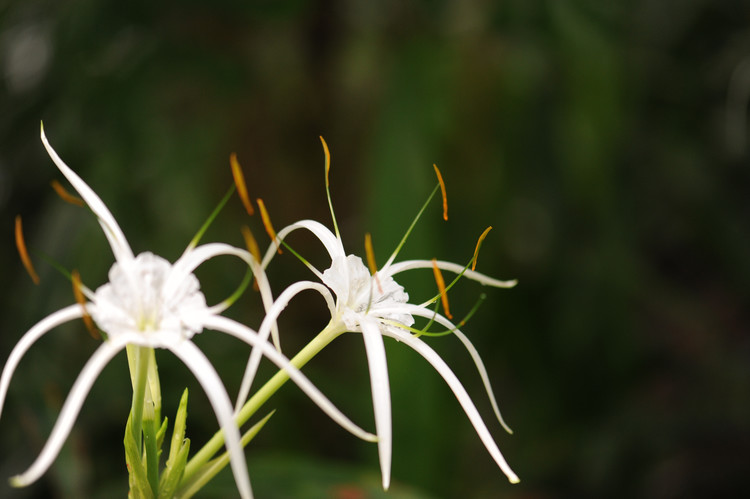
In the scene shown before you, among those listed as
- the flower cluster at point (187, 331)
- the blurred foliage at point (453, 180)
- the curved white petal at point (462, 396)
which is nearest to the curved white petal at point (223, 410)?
the flower cluster at point (187, 331)

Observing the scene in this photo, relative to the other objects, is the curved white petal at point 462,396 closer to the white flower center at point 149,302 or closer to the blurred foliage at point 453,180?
the white flower center at point 149,302

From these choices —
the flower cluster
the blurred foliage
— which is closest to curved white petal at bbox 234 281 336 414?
the flower cluster

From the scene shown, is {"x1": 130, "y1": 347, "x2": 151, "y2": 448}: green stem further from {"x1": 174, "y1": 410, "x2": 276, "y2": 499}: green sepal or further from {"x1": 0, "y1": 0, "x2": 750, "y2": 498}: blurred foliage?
{"x1": 0, "y1": 0, "x2": 750, "y2": 498}: blurred foliage

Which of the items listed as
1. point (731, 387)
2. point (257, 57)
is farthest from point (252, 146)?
point (731, 387)

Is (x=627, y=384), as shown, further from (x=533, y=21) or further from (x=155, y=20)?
(x=155, y=20)

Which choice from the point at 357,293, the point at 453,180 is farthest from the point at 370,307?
the point at 453,180

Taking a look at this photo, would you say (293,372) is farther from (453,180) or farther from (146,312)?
(453,180)

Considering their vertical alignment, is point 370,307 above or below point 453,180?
below
